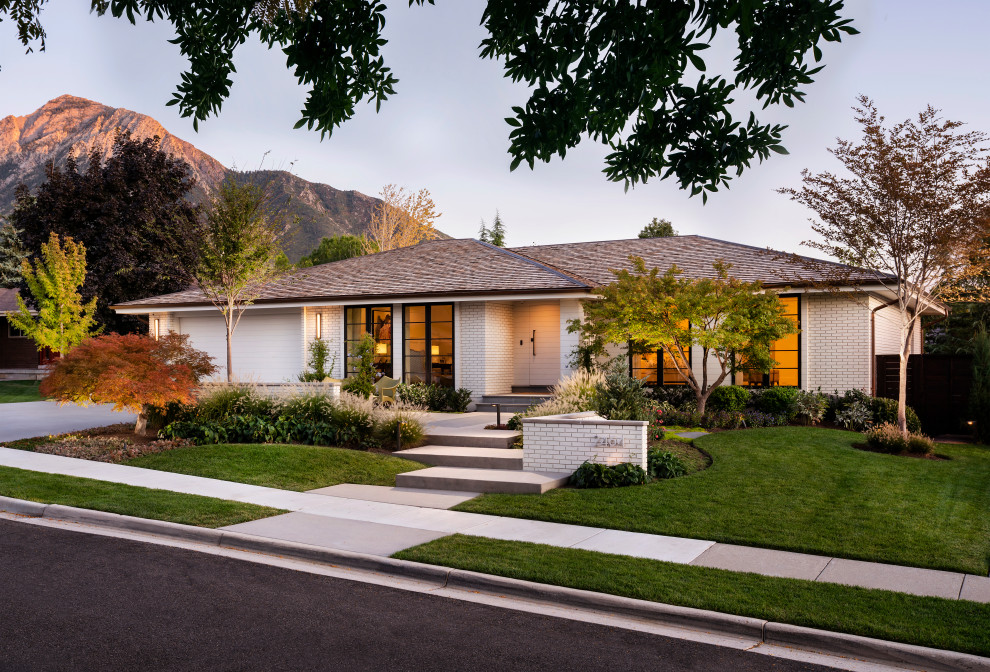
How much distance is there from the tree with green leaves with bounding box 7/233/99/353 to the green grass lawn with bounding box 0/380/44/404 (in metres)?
2.01

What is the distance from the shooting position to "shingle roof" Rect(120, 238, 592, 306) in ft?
66.8

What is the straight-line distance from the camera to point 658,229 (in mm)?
46594

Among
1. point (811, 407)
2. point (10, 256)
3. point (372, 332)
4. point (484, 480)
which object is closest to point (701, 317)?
point (811, 407)

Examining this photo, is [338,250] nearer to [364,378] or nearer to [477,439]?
[364,378]

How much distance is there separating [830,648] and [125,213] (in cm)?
3340

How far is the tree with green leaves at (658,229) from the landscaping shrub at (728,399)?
29.7 m

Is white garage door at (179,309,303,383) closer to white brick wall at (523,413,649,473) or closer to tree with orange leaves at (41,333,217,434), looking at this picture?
tree with orange leaves at (41,333,217,434)

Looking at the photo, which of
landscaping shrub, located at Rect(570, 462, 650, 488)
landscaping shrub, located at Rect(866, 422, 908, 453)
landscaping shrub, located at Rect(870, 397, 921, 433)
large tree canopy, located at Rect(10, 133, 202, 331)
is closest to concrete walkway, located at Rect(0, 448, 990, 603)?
landscaping shrub, located at Rect(570, 462, 650, 488)

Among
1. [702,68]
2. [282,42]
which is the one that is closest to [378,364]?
[282,42]

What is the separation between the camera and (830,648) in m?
5.23

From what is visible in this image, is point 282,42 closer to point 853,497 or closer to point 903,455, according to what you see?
point 853,497

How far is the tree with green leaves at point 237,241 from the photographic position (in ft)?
64.8

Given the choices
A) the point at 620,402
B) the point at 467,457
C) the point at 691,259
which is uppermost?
the point at 691,259

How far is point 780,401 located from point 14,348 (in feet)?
138
